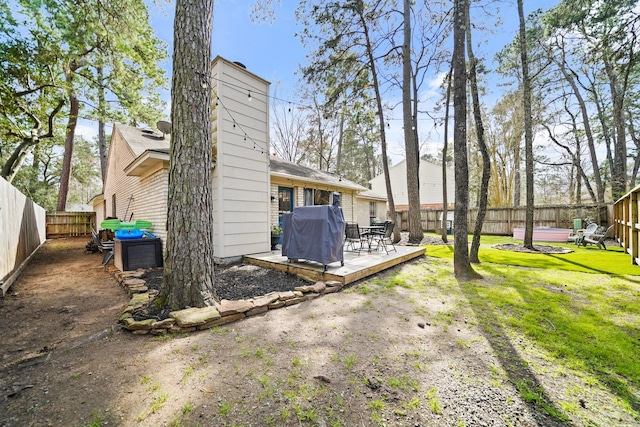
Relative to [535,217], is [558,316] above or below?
below

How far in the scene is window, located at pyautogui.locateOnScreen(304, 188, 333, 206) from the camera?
32.8 feet

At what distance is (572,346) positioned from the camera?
2562 millimetres

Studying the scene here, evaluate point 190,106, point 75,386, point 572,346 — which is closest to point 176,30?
point 190,106

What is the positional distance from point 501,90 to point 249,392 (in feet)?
62.2

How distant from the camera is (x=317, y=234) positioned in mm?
4832

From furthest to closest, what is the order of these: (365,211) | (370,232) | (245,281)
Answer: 1. (365,211)
2. (370,232)
3. (245,281)

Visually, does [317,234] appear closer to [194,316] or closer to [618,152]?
[194,316]

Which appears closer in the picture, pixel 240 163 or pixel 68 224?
pixel 240 163

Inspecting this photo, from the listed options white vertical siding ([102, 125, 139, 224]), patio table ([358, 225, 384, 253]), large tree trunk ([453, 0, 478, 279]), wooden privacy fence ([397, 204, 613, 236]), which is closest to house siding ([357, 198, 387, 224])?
wooden privacy fence ([397, 204, 613, 236])

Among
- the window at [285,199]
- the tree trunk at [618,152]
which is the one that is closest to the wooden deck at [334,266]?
the window at [285,199]

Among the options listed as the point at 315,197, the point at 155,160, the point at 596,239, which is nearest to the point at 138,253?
the point at 155,160

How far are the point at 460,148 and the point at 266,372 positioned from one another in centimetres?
544

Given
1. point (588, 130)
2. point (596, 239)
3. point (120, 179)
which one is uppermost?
point (588, 130)

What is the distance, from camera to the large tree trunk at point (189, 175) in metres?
3.20
